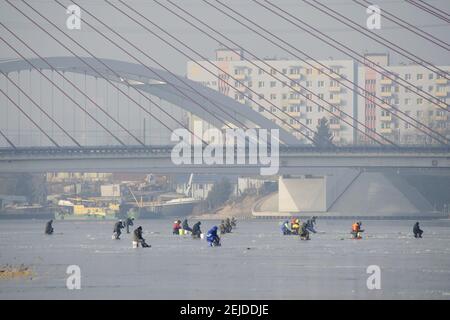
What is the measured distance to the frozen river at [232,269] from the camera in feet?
131

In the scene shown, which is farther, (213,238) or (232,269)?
(213,238)

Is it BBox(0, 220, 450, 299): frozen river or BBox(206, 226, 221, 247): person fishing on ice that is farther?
BBox(206, 226, 221, 247): person fishing on ice

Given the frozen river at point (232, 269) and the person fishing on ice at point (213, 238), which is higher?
the person fishing on ice at point (213, 238)

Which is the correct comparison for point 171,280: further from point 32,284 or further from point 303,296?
point 303,296

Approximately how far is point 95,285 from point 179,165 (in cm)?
7822

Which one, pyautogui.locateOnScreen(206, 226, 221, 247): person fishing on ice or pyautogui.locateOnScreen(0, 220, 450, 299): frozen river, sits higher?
pyautogui.locateOnScreen(206, 226, 221, 247): person fishing on ice

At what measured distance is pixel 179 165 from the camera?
121 metres

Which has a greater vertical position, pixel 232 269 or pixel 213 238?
pixel 213 238

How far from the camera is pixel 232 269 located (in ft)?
162

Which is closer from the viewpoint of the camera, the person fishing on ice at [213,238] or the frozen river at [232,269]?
the frozen river at [232,269]

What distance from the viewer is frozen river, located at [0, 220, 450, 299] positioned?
40.0 meters
